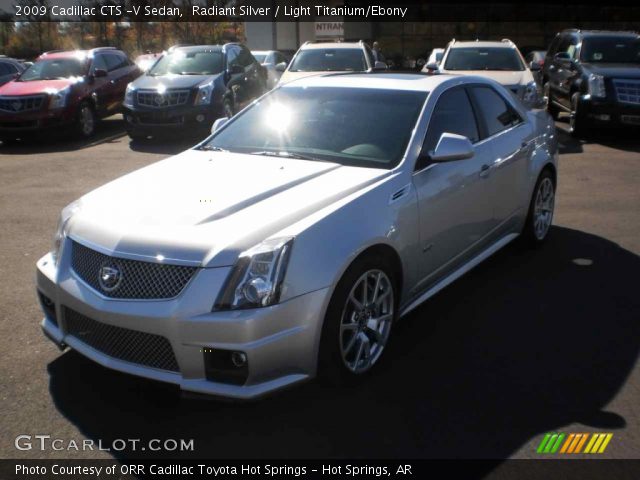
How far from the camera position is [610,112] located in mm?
12445

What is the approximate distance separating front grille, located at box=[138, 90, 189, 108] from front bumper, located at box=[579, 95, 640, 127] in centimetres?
745

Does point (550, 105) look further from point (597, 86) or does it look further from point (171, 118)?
point (171, 118)

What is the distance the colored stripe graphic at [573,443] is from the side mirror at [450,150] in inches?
70.6

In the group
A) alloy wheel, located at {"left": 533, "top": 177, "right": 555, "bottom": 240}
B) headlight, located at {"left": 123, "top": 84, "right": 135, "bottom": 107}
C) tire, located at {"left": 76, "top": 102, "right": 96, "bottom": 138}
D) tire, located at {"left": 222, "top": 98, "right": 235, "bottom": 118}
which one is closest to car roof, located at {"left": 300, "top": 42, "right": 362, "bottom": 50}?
tire, located at {"left": 222, "top": 98, "right": 235, "bottom": 118}

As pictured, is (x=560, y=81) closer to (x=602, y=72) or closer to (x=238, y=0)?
(x=602, y=72)

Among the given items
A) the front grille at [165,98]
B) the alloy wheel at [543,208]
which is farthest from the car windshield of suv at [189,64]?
the alloy wheel at [543,208]

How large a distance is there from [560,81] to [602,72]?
1936 mm

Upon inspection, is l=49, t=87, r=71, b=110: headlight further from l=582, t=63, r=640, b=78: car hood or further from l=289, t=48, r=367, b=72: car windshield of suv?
l=582, t=63, r=640, b=78: car hood

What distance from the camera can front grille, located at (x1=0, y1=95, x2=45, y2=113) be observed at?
13.6m

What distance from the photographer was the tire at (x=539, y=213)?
6176 millimetres

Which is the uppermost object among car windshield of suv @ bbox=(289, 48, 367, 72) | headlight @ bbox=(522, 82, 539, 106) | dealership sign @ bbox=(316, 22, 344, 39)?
dealership sign @ bbox=(316, 22, 344, 39)

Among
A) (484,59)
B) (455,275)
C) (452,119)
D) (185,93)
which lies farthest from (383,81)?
(484,59)

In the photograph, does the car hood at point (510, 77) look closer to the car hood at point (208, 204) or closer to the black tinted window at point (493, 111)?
the black tinted window at point (493, 111)

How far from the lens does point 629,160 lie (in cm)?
1112
